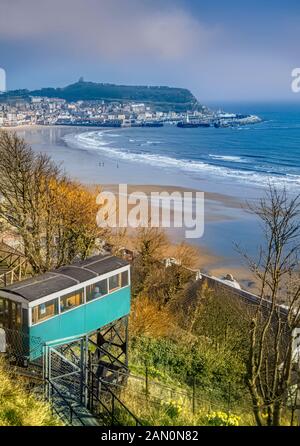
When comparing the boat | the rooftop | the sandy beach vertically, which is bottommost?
the sandy beach

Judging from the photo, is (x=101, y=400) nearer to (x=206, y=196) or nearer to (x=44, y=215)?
(x=44, y=215)

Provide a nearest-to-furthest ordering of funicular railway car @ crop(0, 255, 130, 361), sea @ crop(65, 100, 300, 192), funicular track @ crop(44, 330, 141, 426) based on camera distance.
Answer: funicular track @ crop(44, 330, 141, 426) → funicular railway car @ crop(0, 255, 130, 361) → sea @ crop(65, 100, 300, 192)

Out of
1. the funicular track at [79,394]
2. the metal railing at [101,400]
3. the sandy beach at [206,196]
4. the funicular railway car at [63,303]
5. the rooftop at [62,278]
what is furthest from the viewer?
the sandy beach at [206,196]

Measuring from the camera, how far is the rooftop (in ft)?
39.7

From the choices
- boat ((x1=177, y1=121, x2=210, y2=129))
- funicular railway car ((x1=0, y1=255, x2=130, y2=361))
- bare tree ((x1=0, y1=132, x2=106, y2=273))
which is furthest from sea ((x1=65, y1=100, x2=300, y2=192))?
boat ((x1=177, y1=121, x2=210, y2=129))

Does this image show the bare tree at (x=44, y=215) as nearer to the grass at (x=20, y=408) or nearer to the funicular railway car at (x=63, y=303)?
the funicular railway car at (x=63, y=303)

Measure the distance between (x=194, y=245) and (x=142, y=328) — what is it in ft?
52.0

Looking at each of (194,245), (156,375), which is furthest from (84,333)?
(194,245)

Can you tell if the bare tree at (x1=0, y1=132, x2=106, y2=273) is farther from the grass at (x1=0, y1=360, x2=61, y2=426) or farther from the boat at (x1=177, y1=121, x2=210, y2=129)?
the boat at (x1=177, y1=121, x2=210, y2=129)

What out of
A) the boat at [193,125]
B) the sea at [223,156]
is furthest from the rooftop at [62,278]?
the boat at [193,125]

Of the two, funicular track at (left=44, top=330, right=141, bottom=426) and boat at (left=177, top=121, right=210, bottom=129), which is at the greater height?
boat at (left=177, top=121, right=210, bottom=129)

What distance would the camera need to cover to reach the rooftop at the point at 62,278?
12.1 m

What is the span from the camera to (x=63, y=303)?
12.5 m

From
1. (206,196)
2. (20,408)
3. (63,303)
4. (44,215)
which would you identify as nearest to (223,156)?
(206,196)
